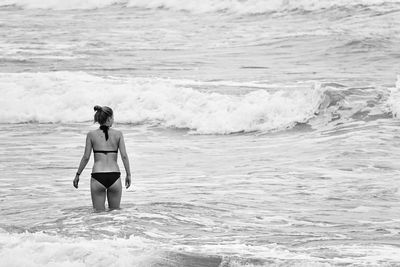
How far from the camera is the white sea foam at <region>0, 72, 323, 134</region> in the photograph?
20.6m

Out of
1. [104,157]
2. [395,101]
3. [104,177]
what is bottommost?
[395,101]

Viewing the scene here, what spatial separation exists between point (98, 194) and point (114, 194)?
0.17m

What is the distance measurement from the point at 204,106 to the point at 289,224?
10775mm

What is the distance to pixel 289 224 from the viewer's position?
1113 cm

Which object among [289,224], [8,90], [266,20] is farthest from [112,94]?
[289,224]

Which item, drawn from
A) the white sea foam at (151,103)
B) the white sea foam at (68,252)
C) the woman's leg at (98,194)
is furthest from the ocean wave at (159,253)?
the white sea foam at (151,103)

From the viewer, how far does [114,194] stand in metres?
11.2

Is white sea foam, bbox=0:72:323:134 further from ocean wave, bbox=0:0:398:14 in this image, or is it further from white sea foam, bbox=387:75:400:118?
ocean wave, bbox=0:0:398:14

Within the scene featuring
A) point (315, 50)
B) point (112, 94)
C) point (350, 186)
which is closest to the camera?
point (350, 186)

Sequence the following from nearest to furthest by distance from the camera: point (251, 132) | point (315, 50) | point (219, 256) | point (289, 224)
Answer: point (219, 256) → point (289, 224) → point (251, 132) → point (315, 50)

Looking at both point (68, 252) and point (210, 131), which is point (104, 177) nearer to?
point (68, 252)

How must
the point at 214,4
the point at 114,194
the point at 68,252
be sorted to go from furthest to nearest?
the point at 214,4 → the point at 114,194 → the point at 68,252

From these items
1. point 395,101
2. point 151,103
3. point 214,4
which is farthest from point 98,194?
point 214,4

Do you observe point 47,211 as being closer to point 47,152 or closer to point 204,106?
point 47,152
